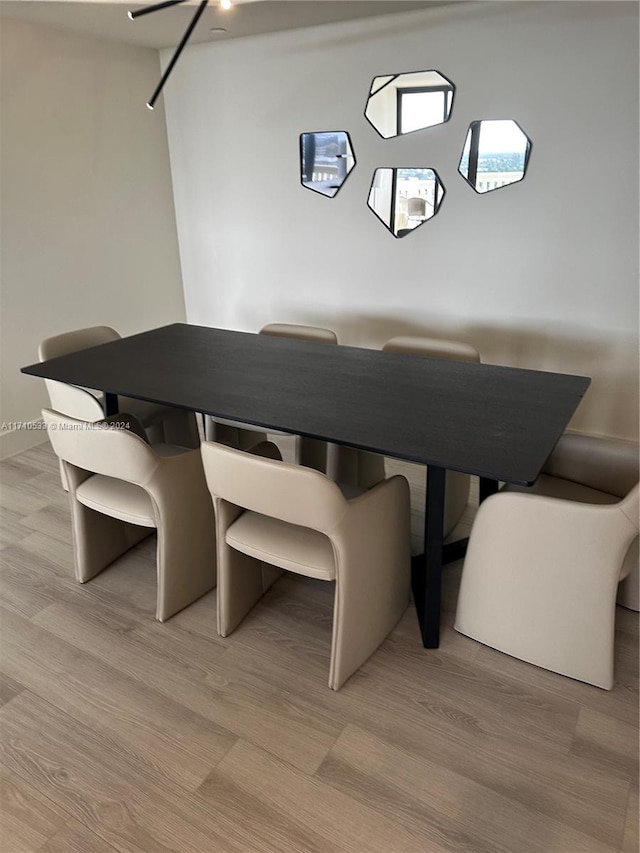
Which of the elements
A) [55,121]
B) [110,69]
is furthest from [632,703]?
[110,69]

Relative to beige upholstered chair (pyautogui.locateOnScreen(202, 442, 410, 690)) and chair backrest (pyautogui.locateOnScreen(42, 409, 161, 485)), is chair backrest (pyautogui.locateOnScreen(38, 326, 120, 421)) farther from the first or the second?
beige upholstered chair (pyautogui.locateOnScreen(202, 442, 410, 690))

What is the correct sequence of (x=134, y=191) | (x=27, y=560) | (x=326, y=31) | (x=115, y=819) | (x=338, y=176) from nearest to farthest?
(x=115, y=819) → (x=27, y=560) → (x=326, y=31) → (x=338, y=176) → (x=134, y=191)

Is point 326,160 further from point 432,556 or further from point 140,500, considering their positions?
point 432,556

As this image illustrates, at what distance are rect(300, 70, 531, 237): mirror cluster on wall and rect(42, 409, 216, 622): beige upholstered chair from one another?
2087 mm

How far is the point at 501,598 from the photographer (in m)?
1.93

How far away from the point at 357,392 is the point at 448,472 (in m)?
0.60

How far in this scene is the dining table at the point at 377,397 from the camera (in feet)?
5.80

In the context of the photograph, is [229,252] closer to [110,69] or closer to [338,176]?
[338,176]

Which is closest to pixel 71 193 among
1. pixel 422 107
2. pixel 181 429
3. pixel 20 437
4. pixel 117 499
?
pixel 20 437

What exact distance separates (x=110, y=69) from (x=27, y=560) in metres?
2.98

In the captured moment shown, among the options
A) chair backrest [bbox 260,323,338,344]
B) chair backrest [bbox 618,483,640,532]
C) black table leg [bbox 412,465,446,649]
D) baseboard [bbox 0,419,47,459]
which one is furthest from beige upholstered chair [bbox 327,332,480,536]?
baseboard [bbox 0,419,47,459]

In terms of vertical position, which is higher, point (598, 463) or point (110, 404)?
point (110, 404)

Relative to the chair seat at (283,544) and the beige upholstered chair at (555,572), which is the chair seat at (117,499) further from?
the beige upholstered chair at (555,572)

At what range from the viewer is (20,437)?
3.61m
